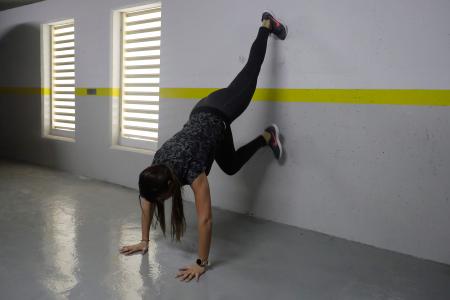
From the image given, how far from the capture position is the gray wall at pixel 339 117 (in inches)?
109

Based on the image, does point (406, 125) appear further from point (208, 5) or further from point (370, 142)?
point (208, 5)

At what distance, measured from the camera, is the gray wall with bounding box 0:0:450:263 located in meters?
2.76

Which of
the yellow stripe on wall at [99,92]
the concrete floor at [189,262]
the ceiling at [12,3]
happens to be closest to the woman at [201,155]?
the concrete floor at [189,262]

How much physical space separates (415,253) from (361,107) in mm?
1252

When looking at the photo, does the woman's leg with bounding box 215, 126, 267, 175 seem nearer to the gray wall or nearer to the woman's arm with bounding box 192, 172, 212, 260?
the gray wall

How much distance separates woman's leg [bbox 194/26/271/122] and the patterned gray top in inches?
6.5

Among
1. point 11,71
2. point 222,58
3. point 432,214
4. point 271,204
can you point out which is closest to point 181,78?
point 222,58

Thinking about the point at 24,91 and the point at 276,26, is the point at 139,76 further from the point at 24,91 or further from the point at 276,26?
the point at 24,91

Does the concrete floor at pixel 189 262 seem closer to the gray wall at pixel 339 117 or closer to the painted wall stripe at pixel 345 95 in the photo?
the gray wall at pixel 339 117

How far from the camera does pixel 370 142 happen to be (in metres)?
3.02

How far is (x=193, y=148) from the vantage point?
2.49 metres

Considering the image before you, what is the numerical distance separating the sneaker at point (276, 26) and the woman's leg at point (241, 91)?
0.08 meters

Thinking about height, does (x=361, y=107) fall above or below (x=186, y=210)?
above

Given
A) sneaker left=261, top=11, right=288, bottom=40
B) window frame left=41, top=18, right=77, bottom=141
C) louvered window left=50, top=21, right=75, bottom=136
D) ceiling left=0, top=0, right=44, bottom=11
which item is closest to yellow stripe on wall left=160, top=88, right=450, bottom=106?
sneaker left=261, top=11, right=288, bottom=40
